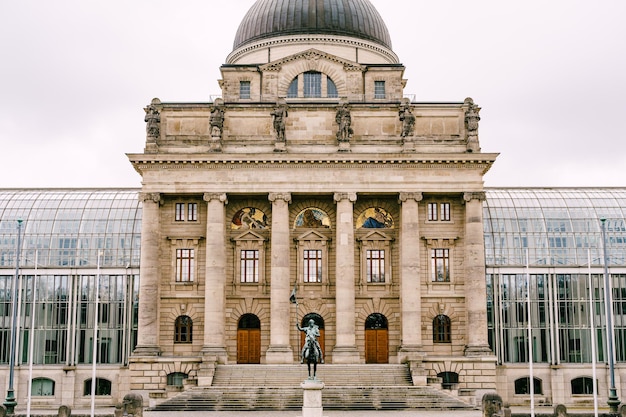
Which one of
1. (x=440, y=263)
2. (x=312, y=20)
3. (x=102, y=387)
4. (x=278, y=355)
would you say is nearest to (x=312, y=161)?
(x=440, y=263)

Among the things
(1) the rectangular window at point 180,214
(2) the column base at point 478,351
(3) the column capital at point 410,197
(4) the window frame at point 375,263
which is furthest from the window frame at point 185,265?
(2) the column base at point 478,351

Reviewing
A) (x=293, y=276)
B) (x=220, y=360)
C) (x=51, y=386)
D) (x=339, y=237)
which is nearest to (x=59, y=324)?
(x=51, y=386)

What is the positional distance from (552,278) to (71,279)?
126 ft

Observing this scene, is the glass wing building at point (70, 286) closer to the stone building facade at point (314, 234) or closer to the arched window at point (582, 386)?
the stone building facade at point (314, 234)

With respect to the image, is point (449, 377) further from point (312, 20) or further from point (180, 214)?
point (312, 20)

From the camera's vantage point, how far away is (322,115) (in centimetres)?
6278

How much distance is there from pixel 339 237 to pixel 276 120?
9921 mm

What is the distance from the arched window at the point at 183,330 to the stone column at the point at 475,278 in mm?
20478

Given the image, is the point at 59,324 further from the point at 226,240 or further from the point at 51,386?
the point at 226,240

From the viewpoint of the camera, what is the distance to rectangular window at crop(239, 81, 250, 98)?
6869cm

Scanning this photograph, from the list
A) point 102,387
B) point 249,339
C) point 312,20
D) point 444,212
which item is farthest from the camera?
point 312,20

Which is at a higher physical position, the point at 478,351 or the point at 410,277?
the point at 410,277

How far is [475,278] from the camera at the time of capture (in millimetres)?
60406

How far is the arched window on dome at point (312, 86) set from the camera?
68125mm
